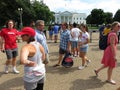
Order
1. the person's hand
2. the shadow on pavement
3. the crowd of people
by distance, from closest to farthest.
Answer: the person's hand → the crowd of people → the shadow on pavement

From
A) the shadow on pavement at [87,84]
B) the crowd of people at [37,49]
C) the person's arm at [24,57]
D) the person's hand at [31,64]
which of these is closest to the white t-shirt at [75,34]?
the crowd of people at [37,49]

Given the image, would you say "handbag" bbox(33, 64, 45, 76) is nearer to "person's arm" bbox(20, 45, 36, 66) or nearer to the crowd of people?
the crowd of people

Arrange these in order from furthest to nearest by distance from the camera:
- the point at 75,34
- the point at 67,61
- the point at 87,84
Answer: the point at 75,34 → the point at 67,61 → the point at 87,84

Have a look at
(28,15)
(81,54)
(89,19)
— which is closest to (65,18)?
(89,19)

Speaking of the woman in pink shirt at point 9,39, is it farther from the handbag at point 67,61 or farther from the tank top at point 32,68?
the tank top at point 32,68

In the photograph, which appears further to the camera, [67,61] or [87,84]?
[67,61]

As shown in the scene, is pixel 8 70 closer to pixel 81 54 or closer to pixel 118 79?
pixel 81 54

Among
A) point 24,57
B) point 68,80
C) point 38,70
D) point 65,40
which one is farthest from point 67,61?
point 24,57

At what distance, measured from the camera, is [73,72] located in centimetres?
855

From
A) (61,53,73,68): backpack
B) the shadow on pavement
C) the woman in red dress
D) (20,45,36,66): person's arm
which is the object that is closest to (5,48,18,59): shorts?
(61,53,73,68): backpack

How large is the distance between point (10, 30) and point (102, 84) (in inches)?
128

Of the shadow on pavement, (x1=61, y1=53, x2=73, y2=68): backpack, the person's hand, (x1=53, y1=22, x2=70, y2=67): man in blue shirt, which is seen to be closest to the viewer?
the person's hand

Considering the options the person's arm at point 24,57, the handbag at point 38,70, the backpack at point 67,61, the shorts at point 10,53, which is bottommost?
the backpack at point 67,61

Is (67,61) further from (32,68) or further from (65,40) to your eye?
(32,68)
